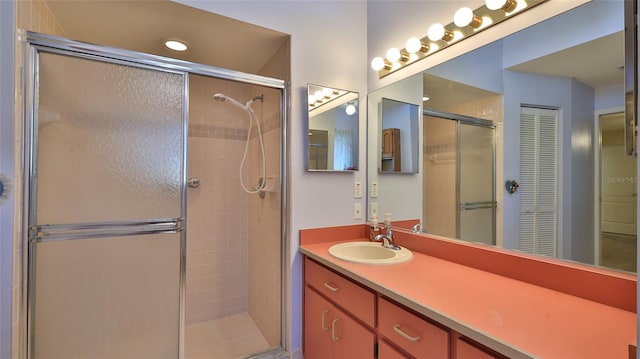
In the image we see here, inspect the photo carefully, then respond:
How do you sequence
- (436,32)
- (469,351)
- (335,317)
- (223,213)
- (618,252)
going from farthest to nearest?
1. (223,213)
2. (436,32)
3. (335,317)
4. (618,252)
5. (469,351)

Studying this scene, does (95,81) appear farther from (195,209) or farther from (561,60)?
(561,60)

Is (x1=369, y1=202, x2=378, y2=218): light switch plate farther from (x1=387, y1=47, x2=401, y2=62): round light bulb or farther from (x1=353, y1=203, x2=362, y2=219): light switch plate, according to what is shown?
(x1=387, y1=47, x2=401, y2=62): round light bulb

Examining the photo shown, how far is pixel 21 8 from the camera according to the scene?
1.16m

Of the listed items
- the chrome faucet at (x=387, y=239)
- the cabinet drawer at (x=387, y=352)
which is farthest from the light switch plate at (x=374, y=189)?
the cabinet drawer at (x=387, y=352)

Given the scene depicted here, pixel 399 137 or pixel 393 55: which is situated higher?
pixel 393 55

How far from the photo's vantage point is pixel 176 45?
1914mm

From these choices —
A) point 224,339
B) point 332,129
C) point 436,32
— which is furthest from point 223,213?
point 436,32

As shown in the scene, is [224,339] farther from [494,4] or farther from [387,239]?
[494,4]

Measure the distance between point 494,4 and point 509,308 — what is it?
134 centimetres

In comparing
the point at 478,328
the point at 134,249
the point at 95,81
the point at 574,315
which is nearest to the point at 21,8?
the point at 95,81

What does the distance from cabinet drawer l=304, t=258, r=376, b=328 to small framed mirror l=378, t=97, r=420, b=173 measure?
34.0 inches

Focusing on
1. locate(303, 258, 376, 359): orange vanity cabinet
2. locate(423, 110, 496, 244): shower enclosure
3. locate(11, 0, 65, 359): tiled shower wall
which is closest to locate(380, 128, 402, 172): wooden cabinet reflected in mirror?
locate(423, 110, 496, 244): shower enclosure

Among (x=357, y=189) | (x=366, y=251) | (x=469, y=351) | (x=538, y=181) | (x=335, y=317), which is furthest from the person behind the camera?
(x=357, y=189)

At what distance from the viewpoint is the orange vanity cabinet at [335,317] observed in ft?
4.03
